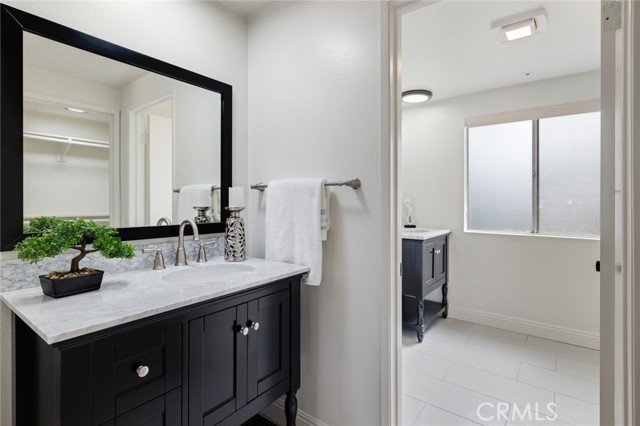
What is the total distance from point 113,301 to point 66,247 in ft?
0.95

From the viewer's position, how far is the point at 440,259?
3.23m

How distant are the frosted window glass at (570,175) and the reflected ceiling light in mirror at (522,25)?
1.27 meters

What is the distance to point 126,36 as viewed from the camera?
1451 mm

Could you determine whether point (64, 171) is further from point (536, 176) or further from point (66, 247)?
point (536, 176)

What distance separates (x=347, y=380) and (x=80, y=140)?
1.65m

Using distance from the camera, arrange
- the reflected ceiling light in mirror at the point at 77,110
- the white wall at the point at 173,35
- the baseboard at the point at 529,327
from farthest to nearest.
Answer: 1. the baseboard at the point at 529,327
2. the reflected ceiling light in mirror at the point at 77,110
3. the white wall at the point at 173,35

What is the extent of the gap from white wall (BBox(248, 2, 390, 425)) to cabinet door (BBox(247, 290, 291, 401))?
0.29 m

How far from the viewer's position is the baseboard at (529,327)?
2.70 m

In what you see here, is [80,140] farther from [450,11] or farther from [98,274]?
[450,11]

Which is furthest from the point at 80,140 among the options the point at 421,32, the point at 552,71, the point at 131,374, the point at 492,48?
the point at 552,71

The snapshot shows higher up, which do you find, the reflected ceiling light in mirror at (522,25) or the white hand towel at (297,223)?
the reflected ceiling light in mirror at (522,25)

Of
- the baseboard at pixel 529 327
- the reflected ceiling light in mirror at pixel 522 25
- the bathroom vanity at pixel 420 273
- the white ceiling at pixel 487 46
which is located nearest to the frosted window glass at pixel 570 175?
the white ceiling at pixel 487 46

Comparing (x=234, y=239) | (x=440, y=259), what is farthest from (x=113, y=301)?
(x=440, y=259)

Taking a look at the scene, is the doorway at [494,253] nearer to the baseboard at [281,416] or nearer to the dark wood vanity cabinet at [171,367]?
the baseboard at [281,416]
